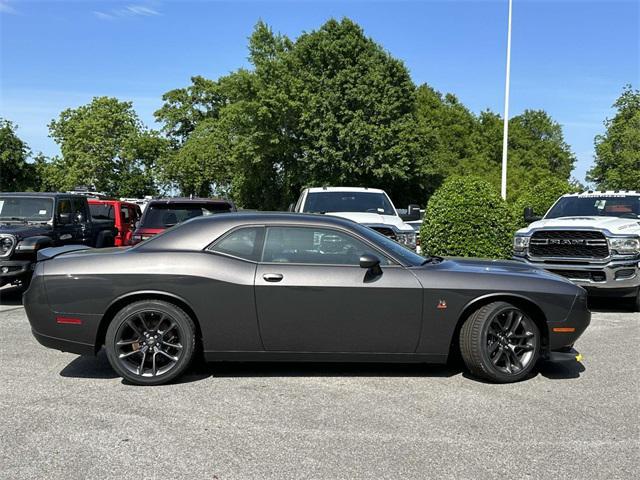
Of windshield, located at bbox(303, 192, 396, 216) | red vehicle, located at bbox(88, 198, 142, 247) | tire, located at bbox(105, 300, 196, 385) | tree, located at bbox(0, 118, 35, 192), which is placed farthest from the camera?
tree, located at bbox(0, 118, 35, 192)

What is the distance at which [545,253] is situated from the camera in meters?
9.48

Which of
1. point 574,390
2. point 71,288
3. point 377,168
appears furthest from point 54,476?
point 377,168

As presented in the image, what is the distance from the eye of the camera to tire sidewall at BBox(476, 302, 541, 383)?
527 centimetres

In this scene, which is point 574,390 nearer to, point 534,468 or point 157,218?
point 534,468

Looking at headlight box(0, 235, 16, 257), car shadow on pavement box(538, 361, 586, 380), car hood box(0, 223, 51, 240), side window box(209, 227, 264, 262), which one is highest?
side window box(209, 227, 264, 262)

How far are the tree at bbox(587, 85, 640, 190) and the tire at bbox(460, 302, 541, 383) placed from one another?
4407cm

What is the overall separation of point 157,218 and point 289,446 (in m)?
7.51

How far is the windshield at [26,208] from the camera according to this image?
425 inches

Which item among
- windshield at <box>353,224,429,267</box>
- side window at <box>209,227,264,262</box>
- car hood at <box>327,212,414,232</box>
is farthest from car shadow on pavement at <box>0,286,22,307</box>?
windshield at <box>353,224,429,267</box>

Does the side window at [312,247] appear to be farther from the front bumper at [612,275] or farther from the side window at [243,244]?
the front bumper at [612,275]

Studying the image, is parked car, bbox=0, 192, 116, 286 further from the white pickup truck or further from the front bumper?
the white pickup truck

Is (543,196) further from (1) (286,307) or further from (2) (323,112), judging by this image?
(2) (323,112)

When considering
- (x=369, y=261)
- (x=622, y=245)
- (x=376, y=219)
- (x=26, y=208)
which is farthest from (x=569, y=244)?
(x=26, y=208)

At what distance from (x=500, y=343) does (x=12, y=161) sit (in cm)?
4517
